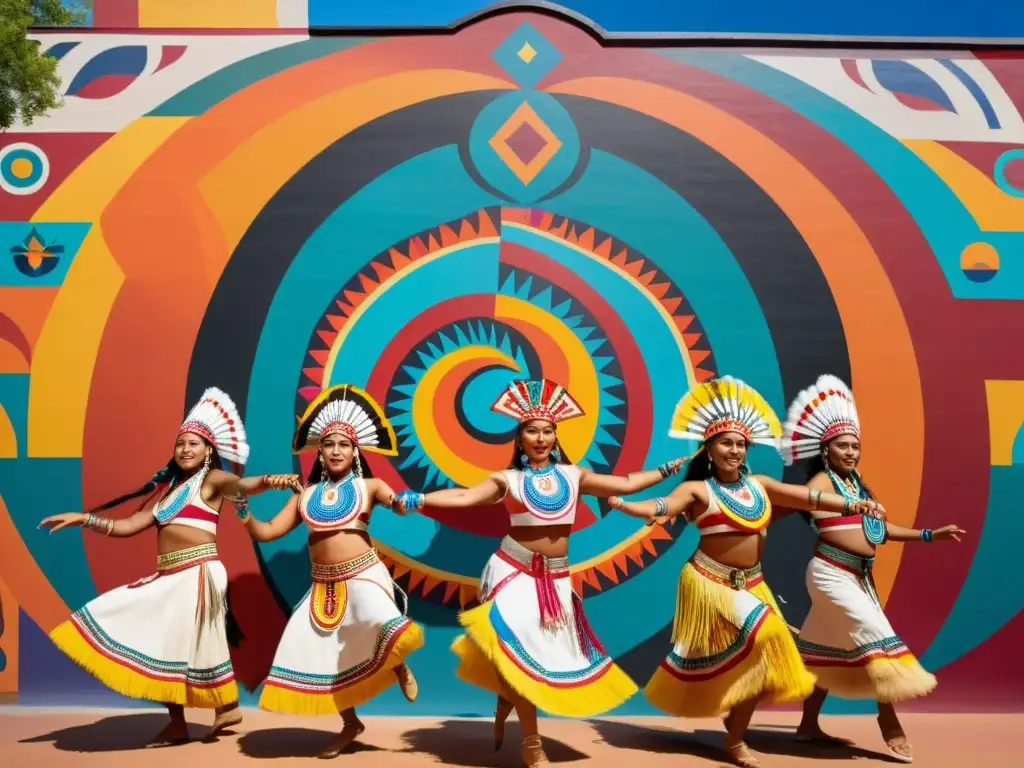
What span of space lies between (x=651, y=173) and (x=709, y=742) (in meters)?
3.11

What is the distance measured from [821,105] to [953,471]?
7.41ft

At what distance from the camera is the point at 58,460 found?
5133 mm

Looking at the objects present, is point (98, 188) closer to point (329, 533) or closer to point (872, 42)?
point (329, 533)

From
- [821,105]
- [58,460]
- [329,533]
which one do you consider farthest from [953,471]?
[58,460]

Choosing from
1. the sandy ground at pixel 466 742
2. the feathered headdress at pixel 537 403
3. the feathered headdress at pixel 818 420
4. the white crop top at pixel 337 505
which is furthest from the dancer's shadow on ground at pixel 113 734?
the feathered headdress at pixel 818 420

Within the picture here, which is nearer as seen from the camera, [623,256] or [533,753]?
[533,753]

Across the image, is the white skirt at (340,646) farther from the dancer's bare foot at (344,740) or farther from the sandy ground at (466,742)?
the sandy ground at (466,742)

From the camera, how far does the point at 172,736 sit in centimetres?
429

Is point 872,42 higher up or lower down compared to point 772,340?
higher up

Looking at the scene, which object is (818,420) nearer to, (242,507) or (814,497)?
(814,497)

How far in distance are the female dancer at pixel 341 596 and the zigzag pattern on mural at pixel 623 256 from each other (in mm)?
1516

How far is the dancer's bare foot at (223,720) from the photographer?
4391 mm

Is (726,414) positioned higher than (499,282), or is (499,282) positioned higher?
(499,282)

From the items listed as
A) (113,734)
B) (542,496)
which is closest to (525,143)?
(542,496)
